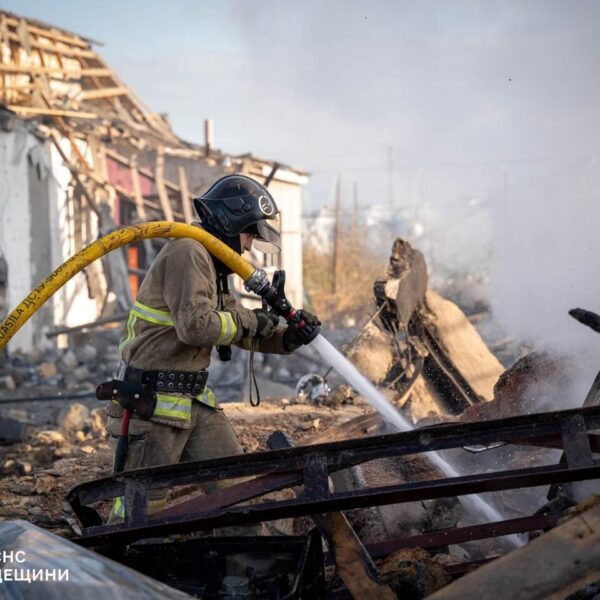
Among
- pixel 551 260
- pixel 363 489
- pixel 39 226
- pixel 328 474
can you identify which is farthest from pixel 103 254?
pixel 39 226

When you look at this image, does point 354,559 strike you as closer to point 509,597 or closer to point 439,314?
point 509,597

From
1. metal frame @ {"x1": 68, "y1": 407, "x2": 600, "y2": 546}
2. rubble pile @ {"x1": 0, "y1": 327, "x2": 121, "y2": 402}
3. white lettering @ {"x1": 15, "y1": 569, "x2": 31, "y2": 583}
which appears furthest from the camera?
rubble pile @ {"x1": 0, "y1": 327, "x2": 121, "y2": 402}

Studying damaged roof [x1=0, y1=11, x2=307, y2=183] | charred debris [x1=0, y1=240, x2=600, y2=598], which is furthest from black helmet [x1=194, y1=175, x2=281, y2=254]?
damaged roof [x1=0, y1=11, x2=307, y2=183]

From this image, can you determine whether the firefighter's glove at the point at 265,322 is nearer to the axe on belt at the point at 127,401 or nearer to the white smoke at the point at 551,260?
the axe on belt at the point at 127,401

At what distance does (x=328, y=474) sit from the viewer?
2.68 m

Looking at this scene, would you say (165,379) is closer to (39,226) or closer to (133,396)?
(133,396)

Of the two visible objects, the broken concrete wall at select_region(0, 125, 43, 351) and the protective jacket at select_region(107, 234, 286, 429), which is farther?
the broken concrete wall at select_region(0, 125, 43, 351)

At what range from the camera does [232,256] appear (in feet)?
12.3

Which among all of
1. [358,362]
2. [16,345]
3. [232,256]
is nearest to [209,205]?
[232,256]

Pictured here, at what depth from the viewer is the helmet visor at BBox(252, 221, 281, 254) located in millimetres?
3941

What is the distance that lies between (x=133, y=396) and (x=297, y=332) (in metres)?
0.81

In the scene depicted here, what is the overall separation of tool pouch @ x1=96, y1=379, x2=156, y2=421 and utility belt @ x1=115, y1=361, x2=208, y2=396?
0.11 feet

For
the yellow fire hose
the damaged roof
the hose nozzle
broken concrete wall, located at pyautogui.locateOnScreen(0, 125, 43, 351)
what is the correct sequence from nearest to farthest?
the yellow fire hose, the hose nozzle, broken concrete wall, located at pyautogui.locateOnScreen(0, 125, 43, 351), the damaged roof

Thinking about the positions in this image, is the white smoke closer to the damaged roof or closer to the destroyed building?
the destroyed building
